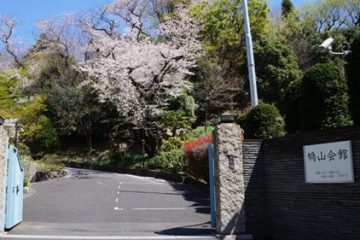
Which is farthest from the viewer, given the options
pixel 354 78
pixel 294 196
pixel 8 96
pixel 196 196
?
pixel 8 96

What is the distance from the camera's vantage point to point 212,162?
10.0 metres

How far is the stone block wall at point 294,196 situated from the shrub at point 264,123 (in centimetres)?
188

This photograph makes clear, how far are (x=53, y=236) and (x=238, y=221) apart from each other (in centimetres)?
389

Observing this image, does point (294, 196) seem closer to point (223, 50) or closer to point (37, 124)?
point (223, 50)

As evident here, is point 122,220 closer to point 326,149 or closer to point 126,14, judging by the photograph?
point 326,149

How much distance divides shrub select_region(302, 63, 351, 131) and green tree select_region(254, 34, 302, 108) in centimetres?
2168

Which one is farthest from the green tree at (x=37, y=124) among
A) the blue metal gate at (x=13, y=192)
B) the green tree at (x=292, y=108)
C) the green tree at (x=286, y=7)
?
the green tree at (x=292, y=108)

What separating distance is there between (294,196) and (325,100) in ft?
7.04

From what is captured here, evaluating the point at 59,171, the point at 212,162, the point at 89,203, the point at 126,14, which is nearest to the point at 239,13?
the point at 126,14

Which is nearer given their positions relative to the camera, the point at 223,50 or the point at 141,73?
the point at 141,73

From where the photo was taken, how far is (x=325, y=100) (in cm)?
914

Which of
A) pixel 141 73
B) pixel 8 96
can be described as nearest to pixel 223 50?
pixel 141 73

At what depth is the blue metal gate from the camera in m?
9.83

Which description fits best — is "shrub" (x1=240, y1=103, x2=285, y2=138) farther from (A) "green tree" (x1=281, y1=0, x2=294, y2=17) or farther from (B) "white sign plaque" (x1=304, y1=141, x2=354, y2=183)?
(A) "green tree" (x1=281, y1=0, x2=294, y2=17)
